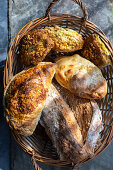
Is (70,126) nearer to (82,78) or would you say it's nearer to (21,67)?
(82,78)

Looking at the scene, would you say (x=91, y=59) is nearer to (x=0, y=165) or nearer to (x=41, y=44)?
(x=41, y=44)

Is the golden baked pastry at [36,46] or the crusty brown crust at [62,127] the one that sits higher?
the golden baked pastry at [36,46]

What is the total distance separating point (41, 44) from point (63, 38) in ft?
0.65

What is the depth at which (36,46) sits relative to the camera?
150 centimetres

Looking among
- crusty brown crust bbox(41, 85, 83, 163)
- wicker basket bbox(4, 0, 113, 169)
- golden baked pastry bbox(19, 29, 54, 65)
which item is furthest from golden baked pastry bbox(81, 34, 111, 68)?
crusty brown crust bbox(41, 85, 83, 163)

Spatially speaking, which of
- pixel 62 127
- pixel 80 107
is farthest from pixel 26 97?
pixel 80 107

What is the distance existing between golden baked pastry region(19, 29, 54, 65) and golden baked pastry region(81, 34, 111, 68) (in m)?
0.35

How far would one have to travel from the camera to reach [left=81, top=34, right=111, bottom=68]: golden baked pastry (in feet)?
5.34

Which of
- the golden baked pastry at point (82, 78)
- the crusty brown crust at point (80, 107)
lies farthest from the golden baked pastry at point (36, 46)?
the crusty brown crust at point (80, 107)

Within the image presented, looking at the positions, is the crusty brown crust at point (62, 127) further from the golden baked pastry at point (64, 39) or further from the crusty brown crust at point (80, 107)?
the golden baked pastry at point (64, 39)

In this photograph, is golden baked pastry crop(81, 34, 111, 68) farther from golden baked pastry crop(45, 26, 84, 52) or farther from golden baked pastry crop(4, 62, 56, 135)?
golden baked pastry crop(4, 62, 56, 135)

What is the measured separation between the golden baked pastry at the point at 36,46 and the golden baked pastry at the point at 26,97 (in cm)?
9

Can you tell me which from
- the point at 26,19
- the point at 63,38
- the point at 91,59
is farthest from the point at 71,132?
the point at 26,19

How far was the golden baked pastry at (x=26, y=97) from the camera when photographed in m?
1.38
